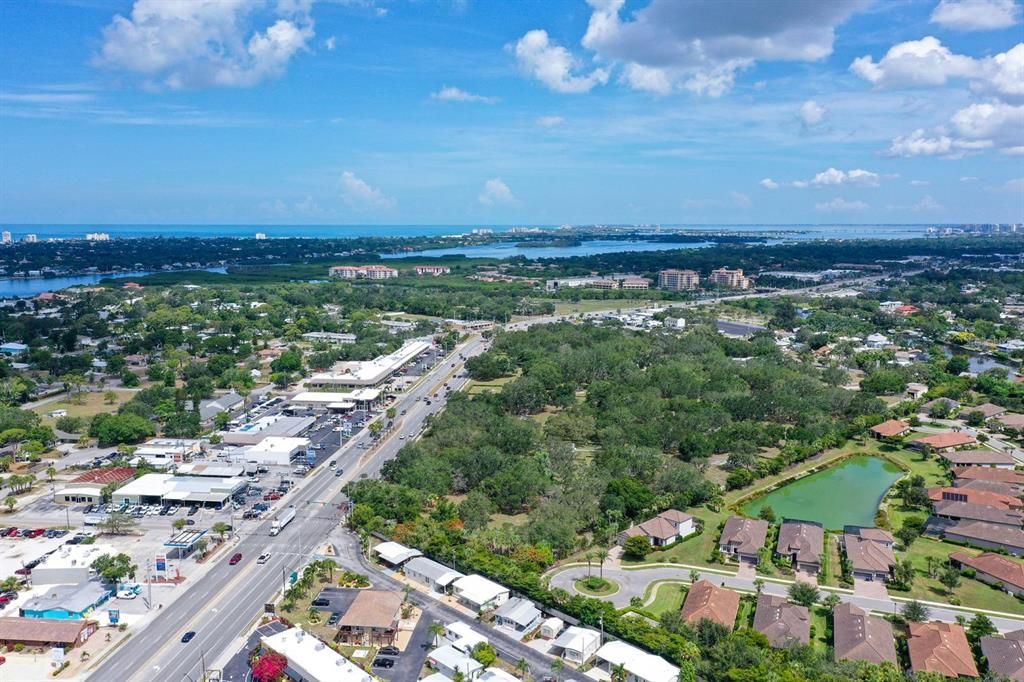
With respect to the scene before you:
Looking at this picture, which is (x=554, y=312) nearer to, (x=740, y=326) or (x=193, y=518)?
(x=740, y=326)

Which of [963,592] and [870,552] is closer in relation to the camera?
[963,592]

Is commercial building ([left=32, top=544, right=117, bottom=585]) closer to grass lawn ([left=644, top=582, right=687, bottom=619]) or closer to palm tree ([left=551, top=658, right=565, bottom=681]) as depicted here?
palm tree ([left=551, top=658, right=565, bottom=681])

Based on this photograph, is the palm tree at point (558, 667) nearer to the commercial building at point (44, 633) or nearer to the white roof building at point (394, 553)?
the white roof building at point (394, 553)

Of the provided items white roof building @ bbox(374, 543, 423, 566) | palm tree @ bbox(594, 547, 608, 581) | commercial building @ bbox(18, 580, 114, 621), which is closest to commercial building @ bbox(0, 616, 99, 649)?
commercial building @ bbox(18, 580, 114, 621)

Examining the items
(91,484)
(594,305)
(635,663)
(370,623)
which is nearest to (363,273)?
(594,305)

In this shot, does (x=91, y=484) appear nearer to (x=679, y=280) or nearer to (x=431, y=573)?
(x=431, y=573)

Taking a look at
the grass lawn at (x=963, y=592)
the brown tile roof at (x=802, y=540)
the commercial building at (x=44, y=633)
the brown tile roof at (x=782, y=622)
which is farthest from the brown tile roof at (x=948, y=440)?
the commercial building at (x=44, y=633)

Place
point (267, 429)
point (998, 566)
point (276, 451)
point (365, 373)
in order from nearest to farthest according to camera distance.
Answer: point (998, 566), point (276, 451), point (267, 429), point (365, 373)

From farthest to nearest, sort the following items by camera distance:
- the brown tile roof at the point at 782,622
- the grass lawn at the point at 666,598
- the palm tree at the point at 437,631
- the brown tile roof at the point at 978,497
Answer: the brown tile roof at the point at 978,497 < the grass lawn at the point at 666,598 < the palm tree at the point at 437,631 < the brown tile roof at the point at 782,622
